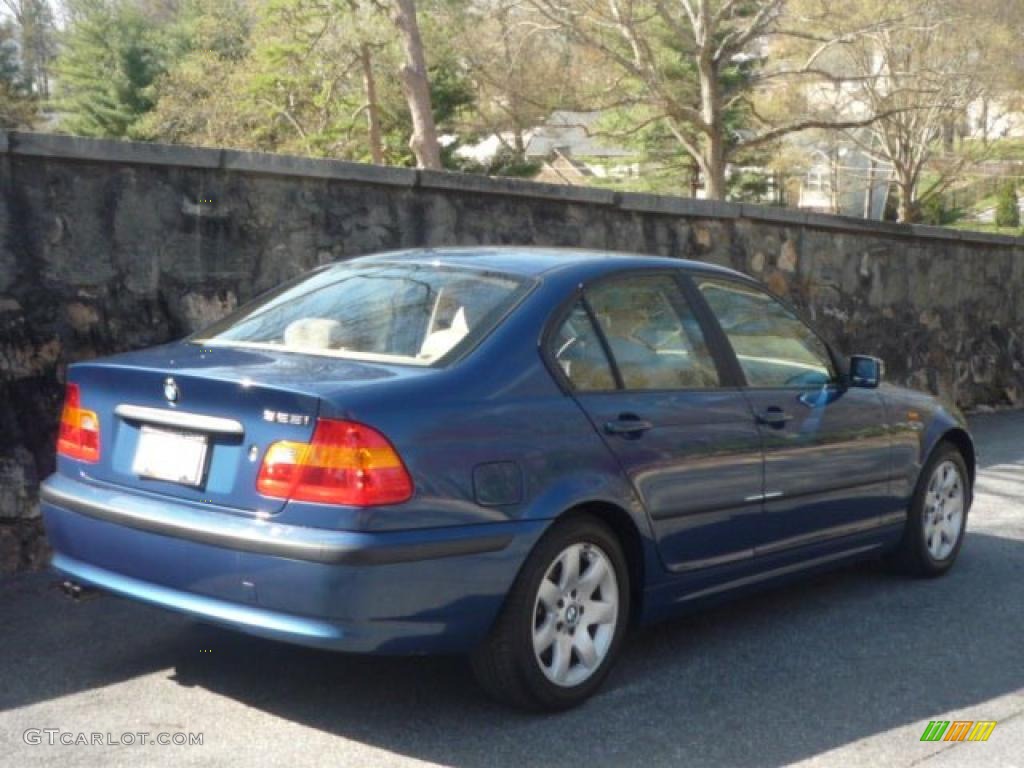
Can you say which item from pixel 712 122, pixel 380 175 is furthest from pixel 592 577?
pixel 712 122

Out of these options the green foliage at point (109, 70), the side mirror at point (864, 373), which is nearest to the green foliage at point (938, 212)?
the green foliage at point (109, 70)

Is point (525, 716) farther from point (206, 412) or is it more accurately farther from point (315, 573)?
point (206, 412)

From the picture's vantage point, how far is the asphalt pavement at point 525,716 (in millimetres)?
4133

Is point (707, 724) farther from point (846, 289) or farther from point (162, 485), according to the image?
point (846, 289)

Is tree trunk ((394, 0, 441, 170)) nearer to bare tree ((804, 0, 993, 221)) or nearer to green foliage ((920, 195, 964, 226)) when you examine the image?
bare tree ((804, 0, 993, 221))

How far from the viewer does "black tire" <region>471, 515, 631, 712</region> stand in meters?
4.26

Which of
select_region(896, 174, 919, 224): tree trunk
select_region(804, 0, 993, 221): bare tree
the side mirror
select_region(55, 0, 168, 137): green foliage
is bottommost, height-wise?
the side mirror

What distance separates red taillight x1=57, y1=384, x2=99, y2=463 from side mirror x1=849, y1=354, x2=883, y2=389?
316 cm

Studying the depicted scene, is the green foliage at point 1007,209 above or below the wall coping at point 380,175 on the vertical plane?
above

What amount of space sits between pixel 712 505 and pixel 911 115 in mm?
40608

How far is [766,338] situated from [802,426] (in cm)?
43

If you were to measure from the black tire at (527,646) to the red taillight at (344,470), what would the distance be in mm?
547

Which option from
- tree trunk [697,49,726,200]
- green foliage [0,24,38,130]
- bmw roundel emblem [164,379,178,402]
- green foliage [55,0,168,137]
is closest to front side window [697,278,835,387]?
bmw roundel emblem [164,379,178,402]

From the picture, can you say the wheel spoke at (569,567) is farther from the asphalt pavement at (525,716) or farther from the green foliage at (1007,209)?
the green foliage at (1007,209)
